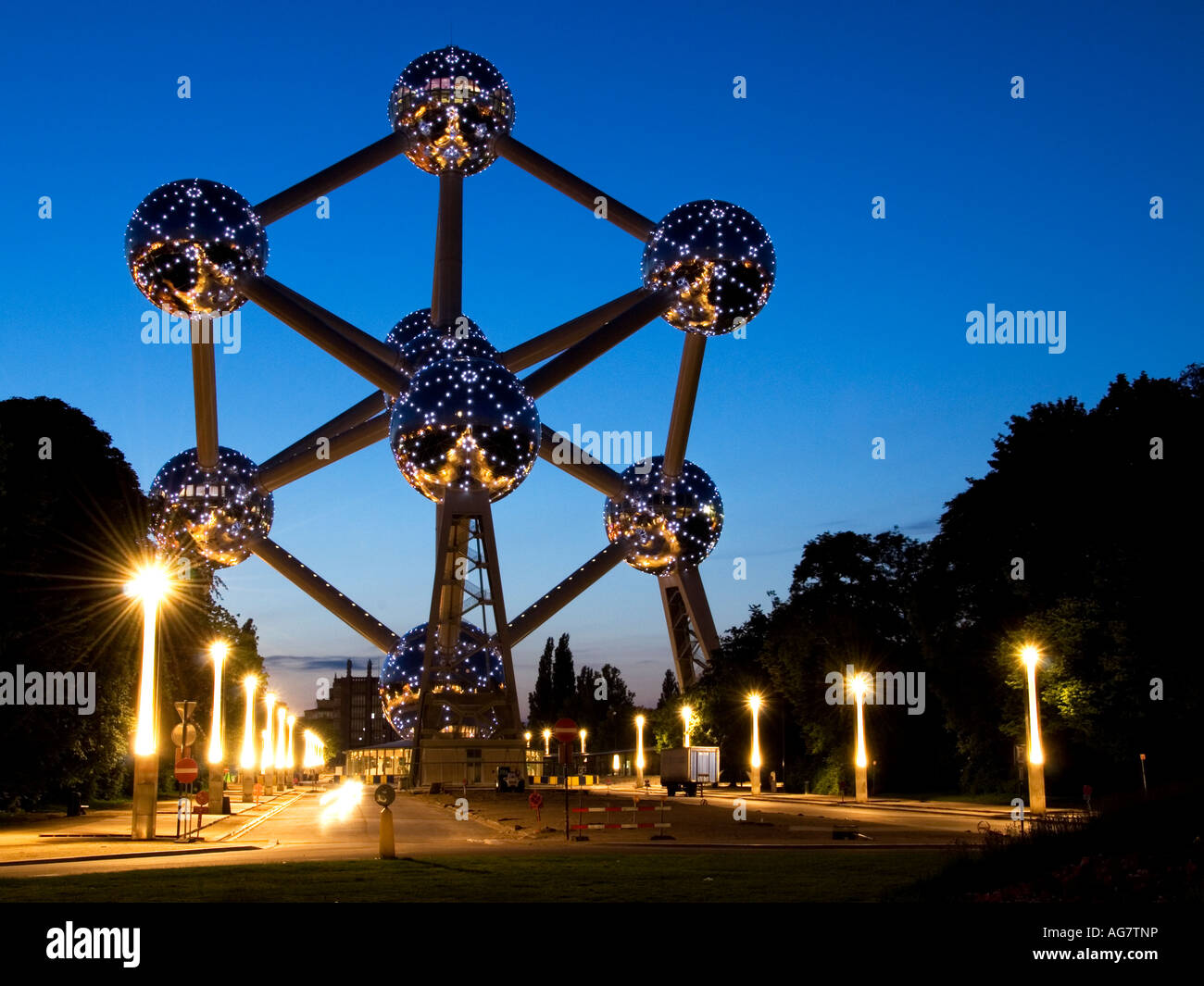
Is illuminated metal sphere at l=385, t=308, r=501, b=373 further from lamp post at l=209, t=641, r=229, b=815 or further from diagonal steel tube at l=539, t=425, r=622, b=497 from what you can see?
lamp post at l=209, t=641, r=229, b=815

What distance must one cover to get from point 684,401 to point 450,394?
1152 cm

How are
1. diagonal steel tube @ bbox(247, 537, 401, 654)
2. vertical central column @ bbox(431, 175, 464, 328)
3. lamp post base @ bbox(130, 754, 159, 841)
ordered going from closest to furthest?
lamp post base @ bbox(130, 754, 159, 841) < vertical central column @ bbox(431, 175, 464, 328) < diagonal steel tube @ bbox(247, 537, 401, 654)

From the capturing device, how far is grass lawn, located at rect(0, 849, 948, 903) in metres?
13.0

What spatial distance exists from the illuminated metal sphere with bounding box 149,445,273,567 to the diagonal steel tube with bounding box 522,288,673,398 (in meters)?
10.1

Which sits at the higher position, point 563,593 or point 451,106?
point 451,106

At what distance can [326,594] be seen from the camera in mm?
49469

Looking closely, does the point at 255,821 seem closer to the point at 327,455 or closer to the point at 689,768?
the point at 327,455

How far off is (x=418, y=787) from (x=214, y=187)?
78.1 feet

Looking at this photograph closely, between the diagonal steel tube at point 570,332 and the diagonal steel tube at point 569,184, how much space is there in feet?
8.04

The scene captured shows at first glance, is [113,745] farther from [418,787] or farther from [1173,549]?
[1173,549]

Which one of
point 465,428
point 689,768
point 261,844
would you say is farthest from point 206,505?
point 689,768

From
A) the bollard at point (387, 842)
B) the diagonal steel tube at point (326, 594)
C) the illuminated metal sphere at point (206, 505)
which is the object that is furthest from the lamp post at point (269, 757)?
the bollard at point (387, 842)

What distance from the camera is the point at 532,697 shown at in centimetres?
13100

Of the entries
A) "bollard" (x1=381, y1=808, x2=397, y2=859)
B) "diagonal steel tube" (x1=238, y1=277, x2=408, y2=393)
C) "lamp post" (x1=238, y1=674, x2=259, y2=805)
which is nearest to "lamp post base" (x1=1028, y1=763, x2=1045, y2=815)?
"diagonal steel tube" (x1=238, y1=277, x2=408, y2=393)
